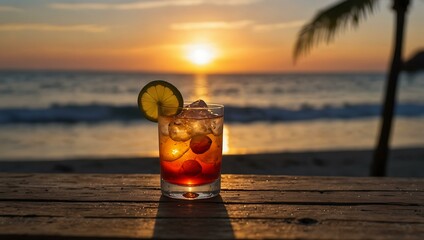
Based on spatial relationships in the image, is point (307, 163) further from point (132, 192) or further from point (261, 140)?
point (132, 192)

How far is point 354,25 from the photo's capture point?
4.85 m

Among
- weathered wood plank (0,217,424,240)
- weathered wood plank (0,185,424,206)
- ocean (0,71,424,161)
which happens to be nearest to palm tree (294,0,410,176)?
weathered wood plank (0,185,424,206)

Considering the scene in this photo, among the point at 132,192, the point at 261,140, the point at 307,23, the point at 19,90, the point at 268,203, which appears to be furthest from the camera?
the point at 19,90

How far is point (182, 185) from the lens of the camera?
171 centimetres

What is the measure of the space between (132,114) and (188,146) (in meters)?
18.5

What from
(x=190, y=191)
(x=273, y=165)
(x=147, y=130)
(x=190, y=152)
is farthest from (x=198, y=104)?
(x=147, y=130)

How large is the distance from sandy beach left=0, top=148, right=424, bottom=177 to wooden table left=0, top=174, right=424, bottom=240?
6344 millimetres

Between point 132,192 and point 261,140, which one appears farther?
point 261,140

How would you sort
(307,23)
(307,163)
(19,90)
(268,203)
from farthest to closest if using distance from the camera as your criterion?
(19,90) < (307,163) < (307,23) < (268,203)

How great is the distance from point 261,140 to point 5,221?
11624 millimetres

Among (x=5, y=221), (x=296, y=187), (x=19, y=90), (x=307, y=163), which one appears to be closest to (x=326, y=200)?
(x=296, y=187)

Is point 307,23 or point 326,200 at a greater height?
point 307,23

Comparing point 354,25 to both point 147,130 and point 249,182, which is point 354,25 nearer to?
point 249,182

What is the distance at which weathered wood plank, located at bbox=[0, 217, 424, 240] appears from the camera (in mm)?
1362
